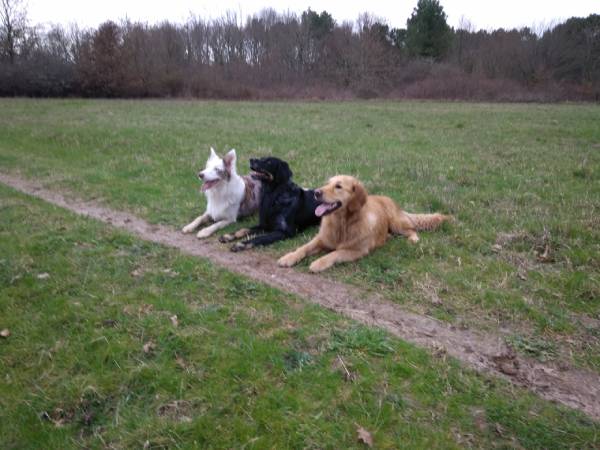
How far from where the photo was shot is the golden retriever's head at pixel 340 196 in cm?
537

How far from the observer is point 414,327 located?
403cm

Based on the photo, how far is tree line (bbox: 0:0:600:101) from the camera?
119 ft

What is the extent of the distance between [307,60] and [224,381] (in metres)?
49.7

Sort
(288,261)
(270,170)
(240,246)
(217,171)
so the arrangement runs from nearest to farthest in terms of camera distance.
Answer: (288,261)
(240,246)
(270,170)
(217,171)

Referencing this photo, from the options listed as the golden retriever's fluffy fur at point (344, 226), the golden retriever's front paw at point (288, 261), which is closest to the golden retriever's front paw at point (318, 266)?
the golden retriever's fluffy fur at point (344, 226)

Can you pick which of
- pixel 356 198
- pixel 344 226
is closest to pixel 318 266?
pixel 344 226

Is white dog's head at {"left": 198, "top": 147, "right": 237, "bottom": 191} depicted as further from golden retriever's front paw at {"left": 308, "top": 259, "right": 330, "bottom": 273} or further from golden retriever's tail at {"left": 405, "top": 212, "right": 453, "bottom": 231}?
golden retriever's tail at {"left": 405, "top": 212, "right": 453, "bottom": 231}

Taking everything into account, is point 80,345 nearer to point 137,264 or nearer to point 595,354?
point 137,264

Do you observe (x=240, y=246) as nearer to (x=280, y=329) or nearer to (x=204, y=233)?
(x=204, y=233)

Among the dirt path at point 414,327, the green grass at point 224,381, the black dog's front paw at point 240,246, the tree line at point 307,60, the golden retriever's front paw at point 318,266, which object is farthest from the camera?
the tree line at point 307,60

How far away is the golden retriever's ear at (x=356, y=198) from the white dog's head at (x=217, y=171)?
94.0 inches

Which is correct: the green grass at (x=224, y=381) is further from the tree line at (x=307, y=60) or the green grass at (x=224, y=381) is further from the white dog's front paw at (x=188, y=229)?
the tree line at (x=307, y=60)

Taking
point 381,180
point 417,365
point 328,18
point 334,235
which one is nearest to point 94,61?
point 328,18

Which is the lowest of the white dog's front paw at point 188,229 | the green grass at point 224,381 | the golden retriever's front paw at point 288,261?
the green grass at point 224,381
